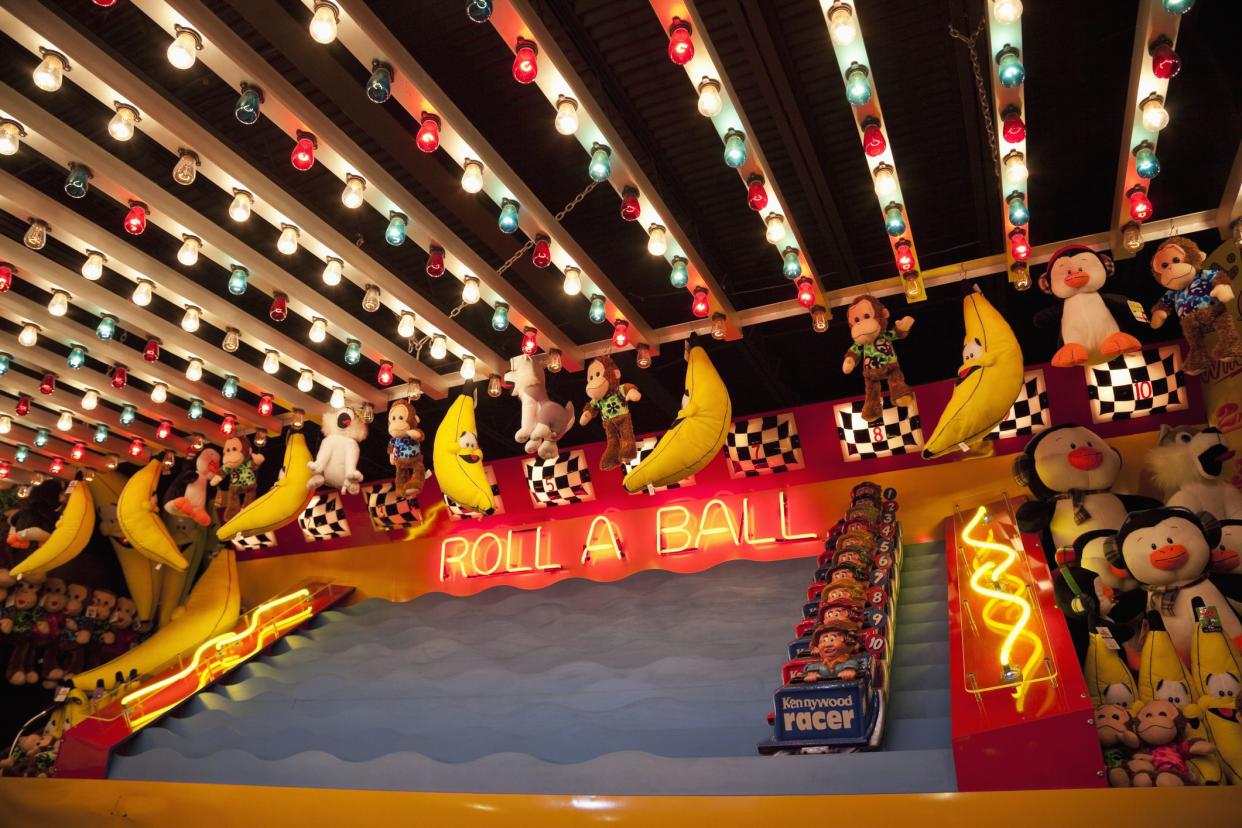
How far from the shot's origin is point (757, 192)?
4332mm

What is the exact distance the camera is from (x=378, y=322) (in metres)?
6.58

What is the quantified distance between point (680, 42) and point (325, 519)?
714 cm

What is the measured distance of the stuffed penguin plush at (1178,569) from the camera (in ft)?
14.2

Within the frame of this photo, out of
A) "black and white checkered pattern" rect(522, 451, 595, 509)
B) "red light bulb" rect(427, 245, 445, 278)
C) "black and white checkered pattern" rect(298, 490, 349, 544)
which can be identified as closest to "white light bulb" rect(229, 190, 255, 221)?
"red light bulb" rect(427, 245, 445, 278)

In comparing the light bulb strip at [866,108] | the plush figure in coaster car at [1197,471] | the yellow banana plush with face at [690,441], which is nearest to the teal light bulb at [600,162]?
the light bulb strip at [866,108]

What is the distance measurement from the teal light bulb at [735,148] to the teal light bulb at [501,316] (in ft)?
6.49

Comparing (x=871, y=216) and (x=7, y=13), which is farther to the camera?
(x=871, y=216)

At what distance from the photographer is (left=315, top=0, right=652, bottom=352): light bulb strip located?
3.52 m

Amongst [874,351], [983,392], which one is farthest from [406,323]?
[983,392]

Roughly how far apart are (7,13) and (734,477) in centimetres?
574

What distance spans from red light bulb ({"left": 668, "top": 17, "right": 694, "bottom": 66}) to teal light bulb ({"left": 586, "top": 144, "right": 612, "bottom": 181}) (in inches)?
28.4

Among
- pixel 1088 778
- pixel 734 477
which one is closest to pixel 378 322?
pixel 734 477

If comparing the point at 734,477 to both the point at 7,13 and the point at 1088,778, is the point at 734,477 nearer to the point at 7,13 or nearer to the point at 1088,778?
the point at 1088,778

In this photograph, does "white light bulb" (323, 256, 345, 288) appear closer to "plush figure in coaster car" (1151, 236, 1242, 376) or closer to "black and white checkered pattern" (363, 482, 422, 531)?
"black and white checkered pattern" (363, 482, 422, 531)
